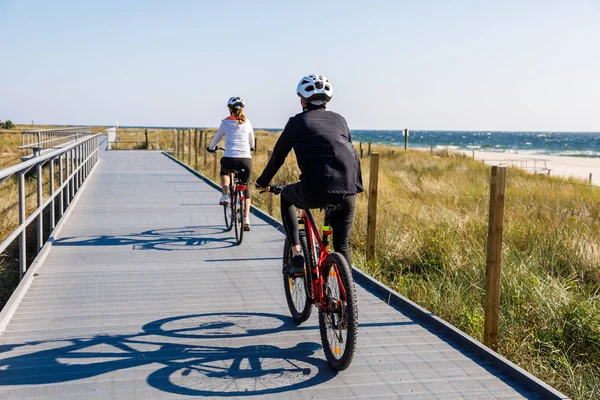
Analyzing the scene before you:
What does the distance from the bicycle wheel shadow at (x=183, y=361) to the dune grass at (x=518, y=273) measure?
1.86 metres

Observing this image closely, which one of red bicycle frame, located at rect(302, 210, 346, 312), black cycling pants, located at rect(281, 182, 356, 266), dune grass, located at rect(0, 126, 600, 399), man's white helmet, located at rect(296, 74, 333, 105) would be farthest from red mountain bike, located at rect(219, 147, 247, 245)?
man's white helmet, located at rect(296, 74, 333, 105)

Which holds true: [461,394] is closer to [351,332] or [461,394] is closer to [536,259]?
[351,332]

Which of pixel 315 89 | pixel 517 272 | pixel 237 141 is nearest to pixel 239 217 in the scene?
pixel 237 141

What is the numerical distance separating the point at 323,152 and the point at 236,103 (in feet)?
15.6

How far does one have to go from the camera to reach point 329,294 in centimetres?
456

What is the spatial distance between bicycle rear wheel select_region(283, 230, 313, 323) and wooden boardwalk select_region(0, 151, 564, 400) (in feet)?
0.43

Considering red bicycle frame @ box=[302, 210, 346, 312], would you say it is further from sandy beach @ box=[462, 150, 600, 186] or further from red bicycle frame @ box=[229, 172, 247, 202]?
sandy beach @ box=[462, 150, 600, 186]

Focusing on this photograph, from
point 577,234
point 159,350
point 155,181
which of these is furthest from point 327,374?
point 155,181

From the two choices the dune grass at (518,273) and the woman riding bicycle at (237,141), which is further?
the woman riding bicycle at (237,141)

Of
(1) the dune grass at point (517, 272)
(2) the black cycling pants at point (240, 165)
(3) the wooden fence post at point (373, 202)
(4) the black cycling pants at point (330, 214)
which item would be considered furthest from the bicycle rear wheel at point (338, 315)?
(2) the black cycling pants at point (240, 165)

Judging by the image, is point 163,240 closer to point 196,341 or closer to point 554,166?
point 196,341

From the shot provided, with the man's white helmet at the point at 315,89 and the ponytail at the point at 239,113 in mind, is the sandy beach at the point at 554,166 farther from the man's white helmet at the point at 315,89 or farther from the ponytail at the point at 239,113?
the man's white helmet at the point at 315,89

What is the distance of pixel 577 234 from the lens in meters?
8.51

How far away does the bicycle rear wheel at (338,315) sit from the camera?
162 inches
